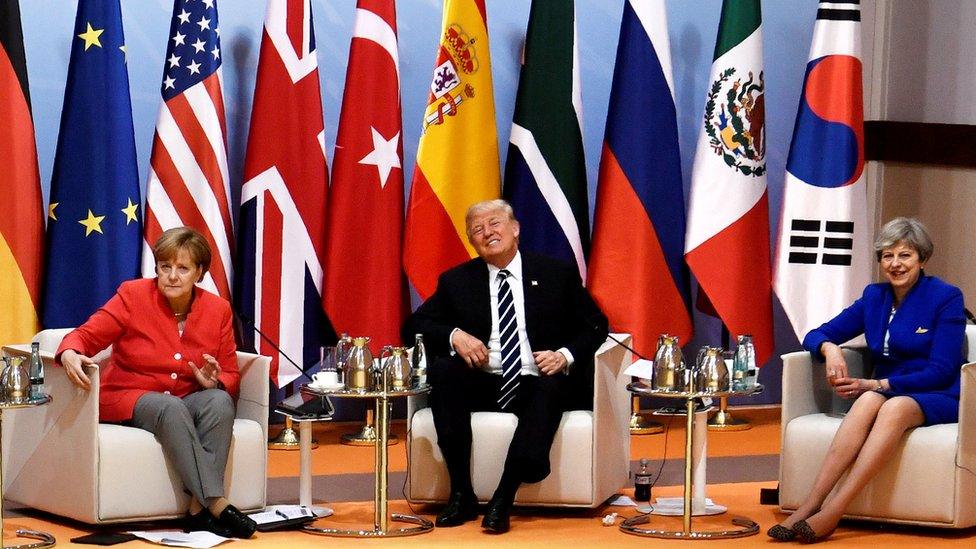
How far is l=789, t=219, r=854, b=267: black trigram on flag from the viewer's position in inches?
272

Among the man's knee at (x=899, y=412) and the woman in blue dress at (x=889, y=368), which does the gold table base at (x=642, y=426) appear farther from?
the man's knee at (x=899, y=412)

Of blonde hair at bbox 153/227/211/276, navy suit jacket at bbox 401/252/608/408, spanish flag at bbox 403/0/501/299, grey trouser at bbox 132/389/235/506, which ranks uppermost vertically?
spanish flag at bbox 403/0/501/299

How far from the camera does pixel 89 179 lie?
611 centimetres

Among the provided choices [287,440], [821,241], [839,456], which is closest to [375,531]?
[839,456]

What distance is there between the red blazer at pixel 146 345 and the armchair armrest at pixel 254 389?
0.08m

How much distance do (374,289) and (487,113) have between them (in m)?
0.90

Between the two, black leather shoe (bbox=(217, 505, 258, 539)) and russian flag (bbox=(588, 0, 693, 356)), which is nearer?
black leather shoe (bbox=(217, 505, 258, 539))

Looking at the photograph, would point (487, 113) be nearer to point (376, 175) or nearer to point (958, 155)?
point (376, 175)

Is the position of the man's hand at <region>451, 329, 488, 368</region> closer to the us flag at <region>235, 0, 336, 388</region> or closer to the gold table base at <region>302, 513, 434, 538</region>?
the gold table base at <region>302, 513, 434, 538</region>

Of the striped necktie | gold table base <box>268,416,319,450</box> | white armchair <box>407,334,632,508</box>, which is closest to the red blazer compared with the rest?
white armchair <box>407,334,632,508</box>

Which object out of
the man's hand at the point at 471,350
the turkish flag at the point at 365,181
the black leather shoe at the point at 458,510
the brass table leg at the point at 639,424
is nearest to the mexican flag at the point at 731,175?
the brass table leg at the point at 639,424

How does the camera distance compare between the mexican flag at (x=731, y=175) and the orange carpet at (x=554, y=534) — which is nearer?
the orange carpet at (x=554, y=534)

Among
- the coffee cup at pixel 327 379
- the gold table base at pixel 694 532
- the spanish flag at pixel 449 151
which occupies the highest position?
Result: the spanish flag at pixel 449 151

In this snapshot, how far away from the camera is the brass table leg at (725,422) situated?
7020mm
